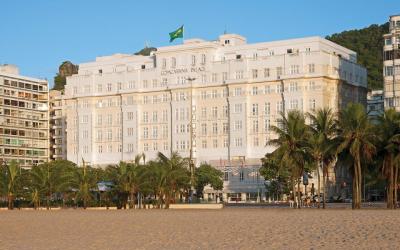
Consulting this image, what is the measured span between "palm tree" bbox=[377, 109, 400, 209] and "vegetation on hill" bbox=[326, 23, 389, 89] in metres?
115

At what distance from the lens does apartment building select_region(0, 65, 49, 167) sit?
176 metres

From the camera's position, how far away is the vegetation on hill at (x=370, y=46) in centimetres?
18950

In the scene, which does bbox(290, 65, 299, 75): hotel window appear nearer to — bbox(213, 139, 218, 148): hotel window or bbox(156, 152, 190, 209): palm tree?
bbox(213, 139, 218, 148): hotel window

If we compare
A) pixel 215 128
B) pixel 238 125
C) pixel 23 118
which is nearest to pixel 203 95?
pixel 215 128

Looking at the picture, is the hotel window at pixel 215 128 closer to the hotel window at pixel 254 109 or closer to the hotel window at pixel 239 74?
the hotel window at pixel 254 109

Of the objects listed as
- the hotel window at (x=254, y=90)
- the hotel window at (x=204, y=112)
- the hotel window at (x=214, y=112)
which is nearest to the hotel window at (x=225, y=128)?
the hotel window at (x=214, y=112)

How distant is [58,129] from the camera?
18700 centimetres

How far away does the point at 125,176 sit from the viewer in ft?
298

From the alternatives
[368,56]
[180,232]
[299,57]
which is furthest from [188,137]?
[180,232]

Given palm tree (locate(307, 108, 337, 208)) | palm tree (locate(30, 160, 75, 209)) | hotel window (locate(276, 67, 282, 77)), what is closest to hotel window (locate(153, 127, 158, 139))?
hotel window (locate(276, 67, 282, 77))

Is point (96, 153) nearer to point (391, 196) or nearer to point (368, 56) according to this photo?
point (368, 56)

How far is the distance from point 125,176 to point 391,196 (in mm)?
31152

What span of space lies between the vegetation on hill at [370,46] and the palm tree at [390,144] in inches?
4532

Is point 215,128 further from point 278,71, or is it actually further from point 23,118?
point 23,118
